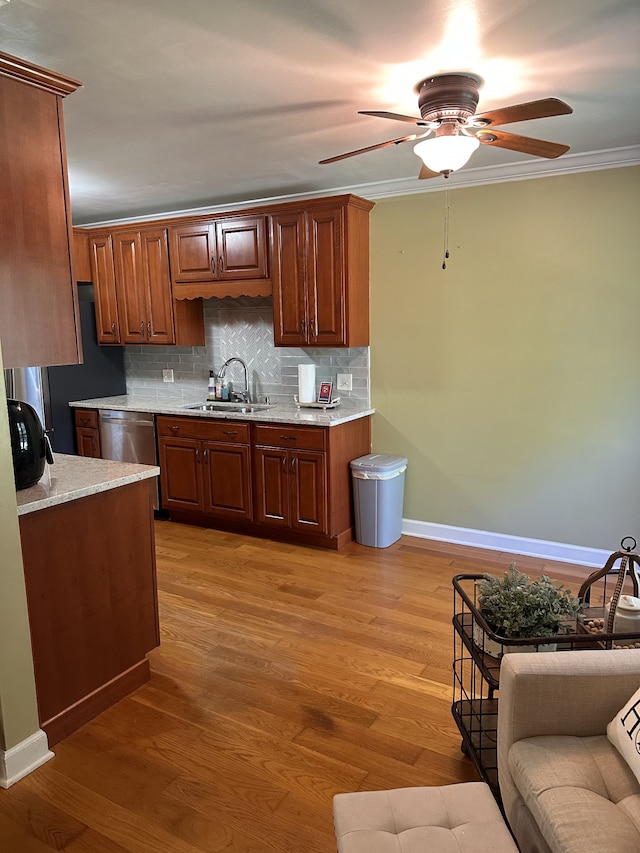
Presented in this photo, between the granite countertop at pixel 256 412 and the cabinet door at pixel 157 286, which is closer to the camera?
the granite countertop at pixel 256 412

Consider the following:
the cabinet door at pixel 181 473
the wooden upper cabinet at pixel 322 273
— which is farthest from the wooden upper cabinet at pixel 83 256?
the wooden upper cabinet at pixel 322 273

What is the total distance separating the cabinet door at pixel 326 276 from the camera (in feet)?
13.5

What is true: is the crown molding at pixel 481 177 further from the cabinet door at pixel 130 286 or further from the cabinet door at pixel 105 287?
the cabinet door at pixel 105 287

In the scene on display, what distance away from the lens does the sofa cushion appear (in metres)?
1.28

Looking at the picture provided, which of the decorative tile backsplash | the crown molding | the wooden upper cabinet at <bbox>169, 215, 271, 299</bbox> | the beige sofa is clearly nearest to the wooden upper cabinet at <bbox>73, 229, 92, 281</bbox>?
the decorative tile backsplash

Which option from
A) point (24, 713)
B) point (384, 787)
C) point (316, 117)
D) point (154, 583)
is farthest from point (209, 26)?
point (384, 787)

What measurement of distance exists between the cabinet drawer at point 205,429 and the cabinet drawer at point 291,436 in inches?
5.2

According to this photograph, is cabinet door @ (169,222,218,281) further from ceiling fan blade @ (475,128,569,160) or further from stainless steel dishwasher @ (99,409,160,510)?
ceiling fan blade @ (475,128,569,160)

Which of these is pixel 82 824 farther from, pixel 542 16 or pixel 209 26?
pixel 542 16

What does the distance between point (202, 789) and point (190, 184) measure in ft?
11.7

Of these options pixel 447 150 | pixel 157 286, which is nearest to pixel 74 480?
pixel 447 150

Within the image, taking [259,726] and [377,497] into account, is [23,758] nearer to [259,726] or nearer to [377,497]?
[259,726]

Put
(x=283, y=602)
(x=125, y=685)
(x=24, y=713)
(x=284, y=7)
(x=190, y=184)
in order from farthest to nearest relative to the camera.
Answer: (x=190, y=184), (x=283, y=602), (x=125, y=685), (x=24, y=713), (x=284, y=7)

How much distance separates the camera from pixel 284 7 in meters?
1.83
